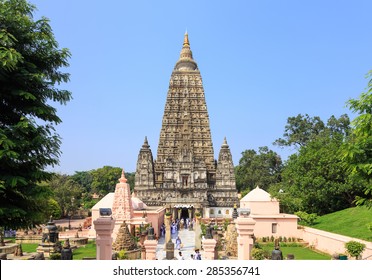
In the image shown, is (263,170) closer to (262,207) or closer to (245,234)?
(262,207)

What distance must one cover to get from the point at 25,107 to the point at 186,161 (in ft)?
146

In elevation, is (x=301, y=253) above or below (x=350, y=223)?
below

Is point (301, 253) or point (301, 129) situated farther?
point (301, 129)

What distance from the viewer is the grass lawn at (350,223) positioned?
23.4 metres

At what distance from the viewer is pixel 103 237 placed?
37.3 ft

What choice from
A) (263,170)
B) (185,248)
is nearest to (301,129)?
(263,170)

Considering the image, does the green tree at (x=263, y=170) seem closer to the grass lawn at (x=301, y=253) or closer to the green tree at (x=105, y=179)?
the green tree at (x=105, y=179)

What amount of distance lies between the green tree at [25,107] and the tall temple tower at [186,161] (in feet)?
135

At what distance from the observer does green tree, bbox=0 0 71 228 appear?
30.0 feet

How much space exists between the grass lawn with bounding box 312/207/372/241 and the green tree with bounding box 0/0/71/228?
58.4ft

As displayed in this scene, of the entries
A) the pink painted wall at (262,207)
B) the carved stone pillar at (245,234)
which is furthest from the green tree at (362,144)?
the pink painted wall at (262,207)

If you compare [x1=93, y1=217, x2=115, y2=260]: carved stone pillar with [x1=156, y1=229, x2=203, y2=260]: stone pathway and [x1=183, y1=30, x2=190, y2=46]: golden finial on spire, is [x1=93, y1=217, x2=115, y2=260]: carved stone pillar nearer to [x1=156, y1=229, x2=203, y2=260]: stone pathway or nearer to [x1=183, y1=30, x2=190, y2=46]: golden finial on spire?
[x1=156, y1=229, x2=203, y2=260]: stone pathway

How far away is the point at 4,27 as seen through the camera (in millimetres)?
9484

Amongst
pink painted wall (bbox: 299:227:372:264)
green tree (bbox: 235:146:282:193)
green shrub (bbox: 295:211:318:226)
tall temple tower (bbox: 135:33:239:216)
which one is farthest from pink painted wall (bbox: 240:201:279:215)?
green tree (bbox: 235:146:282:193)
